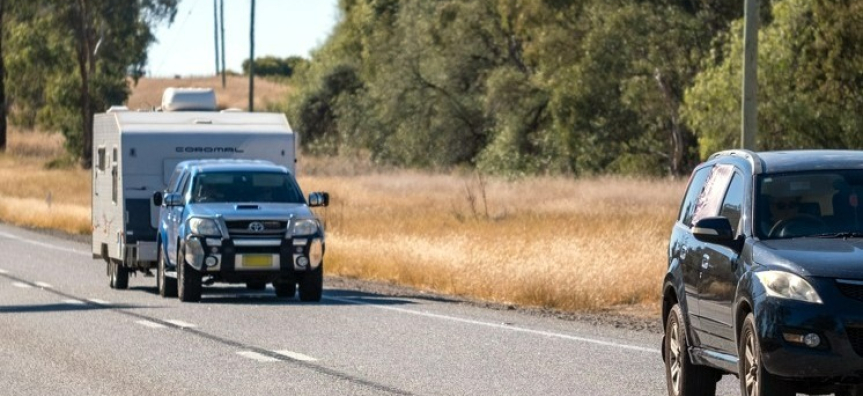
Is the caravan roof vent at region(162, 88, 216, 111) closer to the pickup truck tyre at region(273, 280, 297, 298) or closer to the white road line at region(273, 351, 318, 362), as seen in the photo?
the pickup truck tyre at region(273, 280, 297, 298)

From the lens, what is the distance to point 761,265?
10219 millimetres

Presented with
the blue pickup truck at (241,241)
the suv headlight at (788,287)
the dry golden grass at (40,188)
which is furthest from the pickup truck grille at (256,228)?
the dry golden grass at (40,188)

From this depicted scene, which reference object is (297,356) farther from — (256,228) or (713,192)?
(256,228)

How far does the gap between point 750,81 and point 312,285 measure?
5.59m

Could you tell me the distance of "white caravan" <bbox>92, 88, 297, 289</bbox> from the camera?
25.8 m

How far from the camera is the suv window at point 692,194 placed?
12359mm

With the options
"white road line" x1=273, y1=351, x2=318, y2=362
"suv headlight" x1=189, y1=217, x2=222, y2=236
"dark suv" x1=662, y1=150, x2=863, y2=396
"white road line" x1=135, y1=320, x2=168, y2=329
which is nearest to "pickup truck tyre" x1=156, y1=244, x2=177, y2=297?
"suv headlight" x1=189, y1=217, x2=222, y2=236

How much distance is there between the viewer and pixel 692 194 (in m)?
12.6

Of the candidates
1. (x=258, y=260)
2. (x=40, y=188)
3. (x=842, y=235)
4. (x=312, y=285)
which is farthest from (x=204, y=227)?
(x=40, y=188)

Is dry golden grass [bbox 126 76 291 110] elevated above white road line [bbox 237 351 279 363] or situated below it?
below

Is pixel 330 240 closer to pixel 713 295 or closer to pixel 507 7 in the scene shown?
pixel 713 295

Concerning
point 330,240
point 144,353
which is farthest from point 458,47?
point 144,353

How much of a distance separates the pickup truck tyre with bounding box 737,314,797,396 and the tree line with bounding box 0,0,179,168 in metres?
78.8

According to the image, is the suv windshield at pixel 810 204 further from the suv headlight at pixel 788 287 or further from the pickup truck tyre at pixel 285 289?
the pickup truck tyre at pixel 285 289
